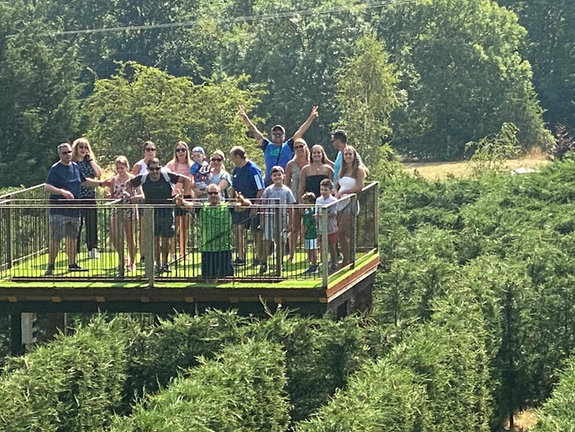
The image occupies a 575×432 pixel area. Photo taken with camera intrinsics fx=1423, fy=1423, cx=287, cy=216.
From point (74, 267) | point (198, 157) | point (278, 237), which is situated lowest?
point (74, 267)

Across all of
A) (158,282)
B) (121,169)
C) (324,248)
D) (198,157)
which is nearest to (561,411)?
(324,248)

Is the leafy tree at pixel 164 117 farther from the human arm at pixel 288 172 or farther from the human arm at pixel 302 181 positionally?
the human arm at pixel 302 181

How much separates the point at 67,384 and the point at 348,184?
198 inches

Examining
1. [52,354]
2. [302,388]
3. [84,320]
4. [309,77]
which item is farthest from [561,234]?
[309,77]

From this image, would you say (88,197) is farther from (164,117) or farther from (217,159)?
(164,117)

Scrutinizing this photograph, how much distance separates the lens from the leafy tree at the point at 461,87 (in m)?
79.1

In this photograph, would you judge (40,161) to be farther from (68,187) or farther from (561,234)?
(68,187)

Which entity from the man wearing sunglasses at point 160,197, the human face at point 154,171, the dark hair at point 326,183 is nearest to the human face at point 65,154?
the man wearing sunglasses at point 160,197

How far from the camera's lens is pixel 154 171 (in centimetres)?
1741

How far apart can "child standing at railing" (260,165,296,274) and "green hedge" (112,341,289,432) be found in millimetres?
1546

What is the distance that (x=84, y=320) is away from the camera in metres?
22.3

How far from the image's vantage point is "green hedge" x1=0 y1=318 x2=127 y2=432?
45.7 feet

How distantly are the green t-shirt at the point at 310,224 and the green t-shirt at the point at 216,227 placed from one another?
0.93 meters

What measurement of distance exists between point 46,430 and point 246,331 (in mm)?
3287
